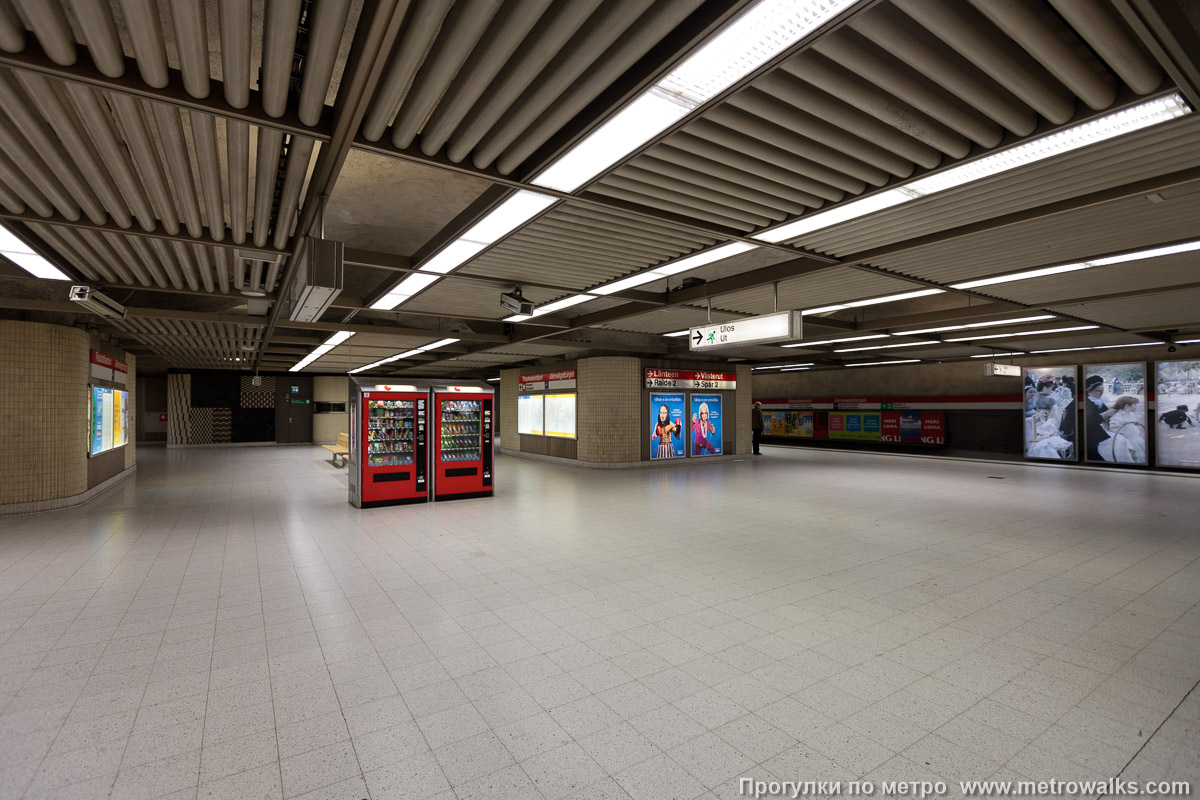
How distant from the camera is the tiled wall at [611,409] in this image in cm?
1320

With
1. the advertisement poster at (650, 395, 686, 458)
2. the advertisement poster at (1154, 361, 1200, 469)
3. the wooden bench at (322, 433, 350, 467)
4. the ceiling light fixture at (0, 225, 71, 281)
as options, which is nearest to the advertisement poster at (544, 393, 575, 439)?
the advertisement poster at (650, 395, 686, 458)

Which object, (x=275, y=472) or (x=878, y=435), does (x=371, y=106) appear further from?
(x=878, y=435)

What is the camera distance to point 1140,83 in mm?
2375

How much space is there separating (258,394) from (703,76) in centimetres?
2404

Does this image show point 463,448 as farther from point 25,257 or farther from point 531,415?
point 531,415

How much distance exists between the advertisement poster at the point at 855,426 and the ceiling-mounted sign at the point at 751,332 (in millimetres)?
15347

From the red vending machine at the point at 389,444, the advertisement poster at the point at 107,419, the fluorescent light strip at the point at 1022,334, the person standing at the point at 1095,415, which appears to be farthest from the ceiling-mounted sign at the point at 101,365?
the person standing at the point at 1095,415

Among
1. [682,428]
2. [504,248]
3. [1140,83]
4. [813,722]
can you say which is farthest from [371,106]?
[682,428]

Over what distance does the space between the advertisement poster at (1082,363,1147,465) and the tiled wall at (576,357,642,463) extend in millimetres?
11781

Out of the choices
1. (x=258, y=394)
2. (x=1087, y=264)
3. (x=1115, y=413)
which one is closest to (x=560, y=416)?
(x=1087, y=264)

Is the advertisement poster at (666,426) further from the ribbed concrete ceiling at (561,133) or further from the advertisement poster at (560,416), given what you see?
the ribbed concrete ceiling at (561,133)

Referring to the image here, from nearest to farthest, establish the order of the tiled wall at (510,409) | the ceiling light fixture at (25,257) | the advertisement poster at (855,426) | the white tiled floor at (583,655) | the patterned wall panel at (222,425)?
1. the white tiled floor at (583,655)
2. the ceiling light fixture at (25,257)
3. the tiled wall at (510,409)
4. the advertisement poster at (855,426)
5. the patterned wall panel at (222,425)

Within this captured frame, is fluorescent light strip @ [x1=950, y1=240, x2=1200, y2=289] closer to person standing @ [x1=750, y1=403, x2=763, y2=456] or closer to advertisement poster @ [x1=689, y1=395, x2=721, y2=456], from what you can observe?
advertisement poster @ [x1=689, y1=395, x2=721, y2=456]

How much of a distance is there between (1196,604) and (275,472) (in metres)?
15.1
